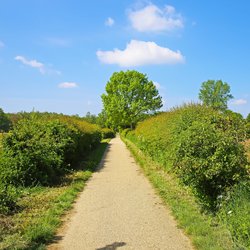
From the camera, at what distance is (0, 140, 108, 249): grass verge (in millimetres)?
5609

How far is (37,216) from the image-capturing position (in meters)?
7.30

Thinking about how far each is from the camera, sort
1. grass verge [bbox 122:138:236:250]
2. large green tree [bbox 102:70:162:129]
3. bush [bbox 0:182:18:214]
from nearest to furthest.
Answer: grass verge [bbox 122:138:236:250]
bush [bbox 0:182:18:214]
large green tree [bbox 102:70:162:129]

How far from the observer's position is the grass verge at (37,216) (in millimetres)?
5609

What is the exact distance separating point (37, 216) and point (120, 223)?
1.92 m

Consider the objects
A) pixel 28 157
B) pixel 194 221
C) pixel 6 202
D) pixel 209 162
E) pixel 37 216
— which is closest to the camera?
pixel 194 221

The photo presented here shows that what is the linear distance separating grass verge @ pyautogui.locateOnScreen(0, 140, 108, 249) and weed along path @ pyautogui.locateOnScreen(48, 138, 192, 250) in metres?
0.28

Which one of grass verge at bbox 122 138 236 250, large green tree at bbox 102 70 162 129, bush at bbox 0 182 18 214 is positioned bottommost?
grass verge at bbox 122 138 236 250

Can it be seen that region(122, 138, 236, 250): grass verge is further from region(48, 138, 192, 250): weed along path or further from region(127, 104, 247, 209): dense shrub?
region(127, 104, 247, 209): dense shrub

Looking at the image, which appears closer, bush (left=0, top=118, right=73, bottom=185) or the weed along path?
the weed along path

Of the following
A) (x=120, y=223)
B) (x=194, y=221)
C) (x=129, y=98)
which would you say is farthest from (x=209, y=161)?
(x=129, y=98)

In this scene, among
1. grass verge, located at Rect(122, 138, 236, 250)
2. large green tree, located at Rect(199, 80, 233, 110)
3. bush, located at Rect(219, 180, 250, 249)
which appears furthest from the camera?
large green tree, located at Rect(199, 80, 233, 110)

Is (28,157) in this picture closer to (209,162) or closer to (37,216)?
(37,216)

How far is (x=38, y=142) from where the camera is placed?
37.8 feet

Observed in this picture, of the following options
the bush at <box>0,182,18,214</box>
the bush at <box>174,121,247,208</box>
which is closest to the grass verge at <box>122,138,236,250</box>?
the bush at <box>174,121,247,208</box>
